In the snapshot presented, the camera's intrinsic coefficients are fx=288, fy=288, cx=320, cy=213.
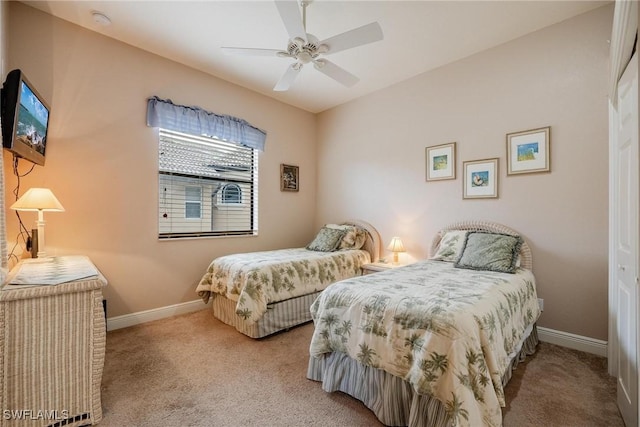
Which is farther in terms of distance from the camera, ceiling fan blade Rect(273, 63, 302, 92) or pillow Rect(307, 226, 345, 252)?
pillow Rect(307, 226, 345, 252)

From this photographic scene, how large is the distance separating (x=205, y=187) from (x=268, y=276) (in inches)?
63.3

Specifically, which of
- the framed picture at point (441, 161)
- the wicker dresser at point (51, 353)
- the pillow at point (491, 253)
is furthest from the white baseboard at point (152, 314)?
the framed picture at point (441, 161)

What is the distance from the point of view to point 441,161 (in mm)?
3305

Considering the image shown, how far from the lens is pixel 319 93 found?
404cm

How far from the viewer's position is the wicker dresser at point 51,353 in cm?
138

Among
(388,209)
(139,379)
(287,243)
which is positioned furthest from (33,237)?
(388,209)

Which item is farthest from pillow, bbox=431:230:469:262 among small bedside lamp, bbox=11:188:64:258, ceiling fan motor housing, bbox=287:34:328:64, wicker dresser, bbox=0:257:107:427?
small bedside lamp, bbox=11:188:64:258

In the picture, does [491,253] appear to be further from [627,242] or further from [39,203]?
[39,203]

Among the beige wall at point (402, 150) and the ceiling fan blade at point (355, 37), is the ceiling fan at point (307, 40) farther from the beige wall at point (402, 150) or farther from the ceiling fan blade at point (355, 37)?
the beige wall at point (402, 150)

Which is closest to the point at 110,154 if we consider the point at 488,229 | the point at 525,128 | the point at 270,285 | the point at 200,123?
the point at 200,123

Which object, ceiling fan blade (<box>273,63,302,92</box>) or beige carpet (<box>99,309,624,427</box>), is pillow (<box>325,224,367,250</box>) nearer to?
beige carpet (<box>99,309,624,427</box>)

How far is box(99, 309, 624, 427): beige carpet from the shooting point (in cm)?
162

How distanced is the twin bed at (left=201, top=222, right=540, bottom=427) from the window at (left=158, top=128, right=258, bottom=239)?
2175mm

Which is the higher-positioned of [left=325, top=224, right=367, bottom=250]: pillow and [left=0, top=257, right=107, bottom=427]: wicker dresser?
[left=325, top=224, right=367, bottom=250]: pillow
